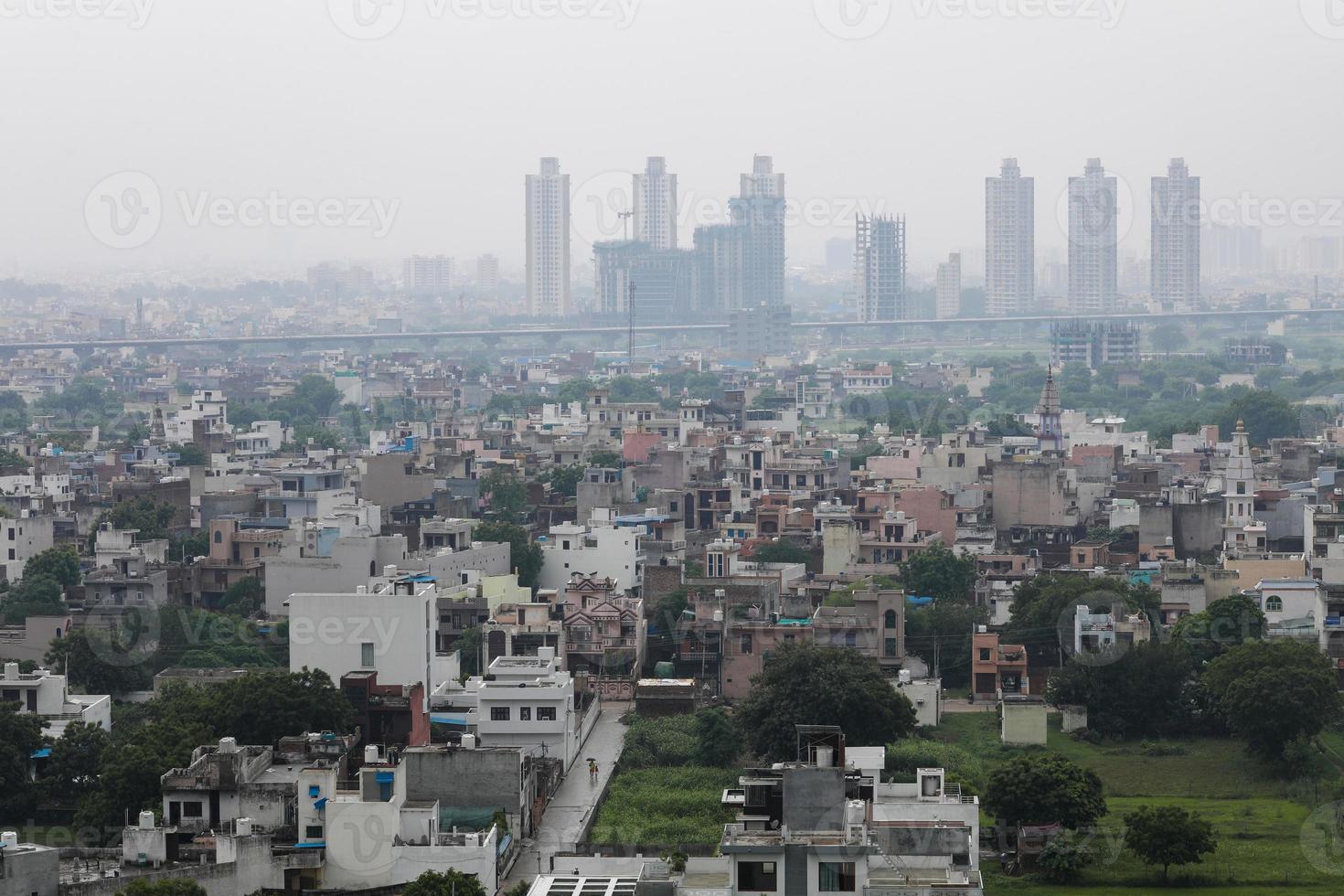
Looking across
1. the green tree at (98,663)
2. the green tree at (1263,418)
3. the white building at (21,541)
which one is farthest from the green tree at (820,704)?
the green tree at (1263,418)

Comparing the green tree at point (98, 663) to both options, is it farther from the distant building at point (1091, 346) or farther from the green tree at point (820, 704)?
the distant building at point (1091, 346)

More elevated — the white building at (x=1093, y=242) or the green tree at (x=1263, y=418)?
the white building at (x=1093, y=242)

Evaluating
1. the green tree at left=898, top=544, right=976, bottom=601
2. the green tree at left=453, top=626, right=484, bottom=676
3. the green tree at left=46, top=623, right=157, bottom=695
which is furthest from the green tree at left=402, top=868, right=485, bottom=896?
the green tree at left=898, top=544, right=976, bottom=601

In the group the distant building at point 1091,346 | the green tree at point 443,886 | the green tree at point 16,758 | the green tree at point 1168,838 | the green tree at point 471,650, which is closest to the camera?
the green tree at point 443,886

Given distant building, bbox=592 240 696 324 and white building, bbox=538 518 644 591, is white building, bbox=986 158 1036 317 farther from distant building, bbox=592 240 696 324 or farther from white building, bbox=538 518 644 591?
white building, bbox=538 518 644 591

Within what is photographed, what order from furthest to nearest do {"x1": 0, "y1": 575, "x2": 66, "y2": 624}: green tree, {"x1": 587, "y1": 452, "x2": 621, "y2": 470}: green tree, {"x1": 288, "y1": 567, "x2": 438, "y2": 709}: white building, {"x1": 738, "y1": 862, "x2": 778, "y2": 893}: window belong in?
{"x1": 587, "y1": 452, "x2": 621, "y2": 470}: green tree, {"x1": 0, "y1": 575, "x2": 66, "y2": 624}: green tree, {"x1": 288, "y1": 567, "x2": 438, "y2": 709}: white building, {"x1": 738, "y1": 862, "x2": 778, "y2": 893}: window

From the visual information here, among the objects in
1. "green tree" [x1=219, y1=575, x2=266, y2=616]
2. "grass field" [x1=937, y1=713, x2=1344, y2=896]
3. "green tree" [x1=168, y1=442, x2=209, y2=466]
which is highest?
"green tree" [x1=168, y1=442, x2=209, y2=466]

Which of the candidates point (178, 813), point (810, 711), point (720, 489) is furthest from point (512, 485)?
point (178, 813)

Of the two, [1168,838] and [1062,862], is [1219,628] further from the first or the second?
[1062,862]
